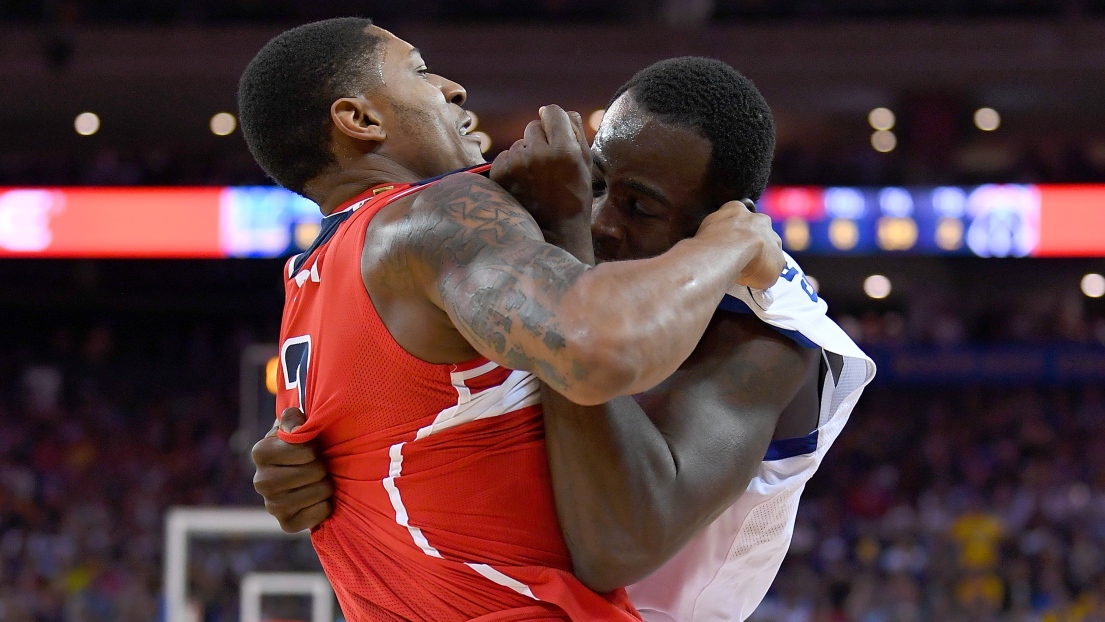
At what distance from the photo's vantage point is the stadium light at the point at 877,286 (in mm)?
16859

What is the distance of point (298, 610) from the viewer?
21.9 feet

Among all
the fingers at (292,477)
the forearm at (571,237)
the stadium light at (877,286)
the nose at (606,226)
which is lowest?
the stadium light at (877,286)

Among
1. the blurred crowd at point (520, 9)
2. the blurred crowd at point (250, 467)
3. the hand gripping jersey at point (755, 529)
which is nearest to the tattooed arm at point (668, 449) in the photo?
the hand gripping jersey at point (755, 529)

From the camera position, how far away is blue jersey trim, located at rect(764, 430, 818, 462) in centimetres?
240

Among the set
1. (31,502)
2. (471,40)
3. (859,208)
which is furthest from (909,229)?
(31,502)

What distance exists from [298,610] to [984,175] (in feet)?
38.3

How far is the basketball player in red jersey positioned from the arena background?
10.2m

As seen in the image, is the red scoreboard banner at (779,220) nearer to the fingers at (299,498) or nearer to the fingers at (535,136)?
the fingers at (299,498)

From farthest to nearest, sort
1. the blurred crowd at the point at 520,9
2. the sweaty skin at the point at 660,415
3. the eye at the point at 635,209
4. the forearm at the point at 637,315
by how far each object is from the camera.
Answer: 1. the blurred crowd at the point at 520,9
2. the eye at the point at 635,209
3. the sweaty skin at the point at 660,415
4. the forearm at the point at 637,315

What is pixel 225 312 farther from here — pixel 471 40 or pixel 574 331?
pixel 574 331

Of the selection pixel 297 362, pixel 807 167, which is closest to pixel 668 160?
pixel 297 362

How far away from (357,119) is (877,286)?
15.5m

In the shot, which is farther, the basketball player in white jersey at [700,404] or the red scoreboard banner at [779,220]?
the red scoreboard banner at [779,220]

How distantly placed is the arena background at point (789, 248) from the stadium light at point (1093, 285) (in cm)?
13
